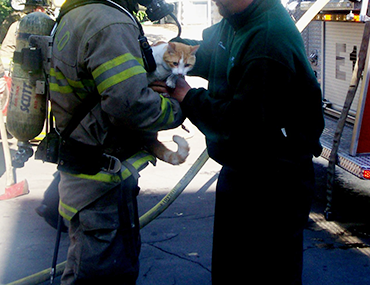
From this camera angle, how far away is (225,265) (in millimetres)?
2273

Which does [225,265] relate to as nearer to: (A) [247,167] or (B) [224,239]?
(B) [224,239]

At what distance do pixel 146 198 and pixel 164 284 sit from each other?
1.54 m

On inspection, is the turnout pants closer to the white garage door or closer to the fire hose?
the fire hose

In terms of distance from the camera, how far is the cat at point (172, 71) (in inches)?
93.4

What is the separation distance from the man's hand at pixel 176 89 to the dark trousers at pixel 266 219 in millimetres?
428

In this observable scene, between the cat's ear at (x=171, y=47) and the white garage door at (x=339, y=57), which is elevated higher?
the cat's ear at (x=171, y=47)

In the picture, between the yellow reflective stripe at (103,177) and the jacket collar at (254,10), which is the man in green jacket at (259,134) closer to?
the jacket collar at (254,10)

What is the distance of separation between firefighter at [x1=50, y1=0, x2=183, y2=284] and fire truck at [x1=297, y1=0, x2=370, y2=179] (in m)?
2.15

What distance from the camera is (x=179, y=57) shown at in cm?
243

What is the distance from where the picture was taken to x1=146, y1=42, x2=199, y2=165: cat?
7.79 feet

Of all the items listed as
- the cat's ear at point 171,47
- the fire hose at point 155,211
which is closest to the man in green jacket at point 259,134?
the cat's ear at point 171,47

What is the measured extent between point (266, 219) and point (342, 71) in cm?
334

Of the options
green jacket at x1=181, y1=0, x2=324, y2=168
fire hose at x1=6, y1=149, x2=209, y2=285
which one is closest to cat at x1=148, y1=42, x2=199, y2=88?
green jacket at x1=181, y1=0, x2=324, y2=168

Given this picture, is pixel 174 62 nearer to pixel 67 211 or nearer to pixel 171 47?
pixel 171 47
